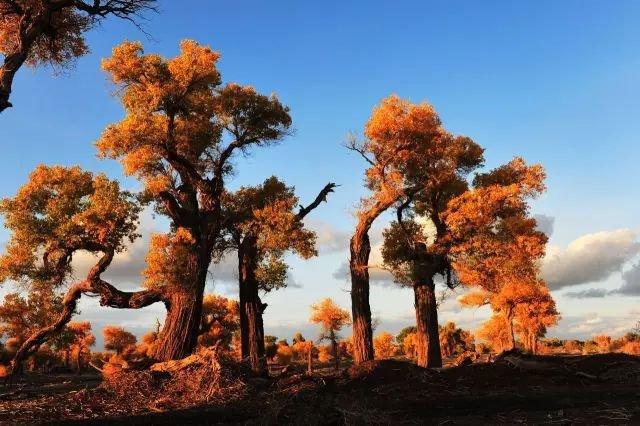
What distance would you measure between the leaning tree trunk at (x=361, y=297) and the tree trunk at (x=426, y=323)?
359 cm

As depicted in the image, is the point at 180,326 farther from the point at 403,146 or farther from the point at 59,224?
the point at 403,146

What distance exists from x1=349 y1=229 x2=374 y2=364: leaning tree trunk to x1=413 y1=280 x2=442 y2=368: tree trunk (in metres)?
3.59

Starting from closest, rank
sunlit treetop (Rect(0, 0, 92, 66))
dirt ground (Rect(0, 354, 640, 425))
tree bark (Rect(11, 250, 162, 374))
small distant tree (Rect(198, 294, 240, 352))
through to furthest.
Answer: dirt ground (Rect(0, 354, 640, 425)) → sunlit treetop (Rect(0, 0, 92, 66)) → tree bark (Rect(11, 250, 162, 374)) → small distant tree (Rect(198, 294, 240, 352))

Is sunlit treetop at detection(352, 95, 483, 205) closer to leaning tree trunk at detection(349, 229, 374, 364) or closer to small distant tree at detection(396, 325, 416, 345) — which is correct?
leaning tree trunk at detection(349, 229, 374, 364)

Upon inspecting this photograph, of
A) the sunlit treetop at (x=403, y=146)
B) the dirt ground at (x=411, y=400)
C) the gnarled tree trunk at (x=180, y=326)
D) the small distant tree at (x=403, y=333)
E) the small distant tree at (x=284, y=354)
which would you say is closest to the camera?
the dirt ground at (x=411, y=400)

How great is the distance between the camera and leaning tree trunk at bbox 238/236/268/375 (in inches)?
879

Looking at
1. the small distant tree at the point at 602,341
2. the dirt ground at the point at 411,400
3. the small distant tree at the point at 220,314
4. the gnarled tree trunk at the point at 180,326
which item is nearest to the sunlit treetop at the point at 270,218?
the gnarled tree trunk at the point at 180,326

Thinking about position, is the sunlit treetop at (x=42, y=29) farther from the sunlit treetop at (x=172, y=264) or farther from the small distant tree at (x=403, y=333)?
the small distant tree at (x=403, y=333)

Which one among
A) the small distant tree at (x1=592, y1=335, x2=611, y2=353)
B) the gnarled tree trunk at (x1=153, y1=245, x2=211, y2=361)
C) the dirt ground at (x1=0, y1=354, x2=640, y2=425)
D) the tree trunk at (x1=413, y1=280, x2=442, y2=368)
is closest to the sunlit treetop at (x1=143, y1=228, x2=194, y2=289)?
the gnarled tree trunk at (x1=153, y1=245, x2=211, y2=361)

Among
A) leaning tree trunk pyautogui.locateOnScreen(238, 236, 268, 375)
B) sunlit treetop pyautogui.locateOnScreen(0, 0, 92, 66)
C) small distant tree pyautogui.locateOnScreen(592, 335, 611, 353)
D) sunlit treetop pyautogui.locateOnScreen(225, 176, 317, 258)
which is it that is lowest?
small distant tree pyautogui.locateOnScreen(592, 335, 611, 353)

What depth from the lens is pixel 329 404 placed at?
28.2 ft

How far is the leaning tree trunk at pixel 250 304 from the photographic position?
2233cm

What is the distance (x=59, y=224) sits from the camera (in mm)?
19703

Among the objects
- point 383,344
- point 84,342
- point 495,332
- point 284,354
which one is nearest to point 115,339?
point 84,342
